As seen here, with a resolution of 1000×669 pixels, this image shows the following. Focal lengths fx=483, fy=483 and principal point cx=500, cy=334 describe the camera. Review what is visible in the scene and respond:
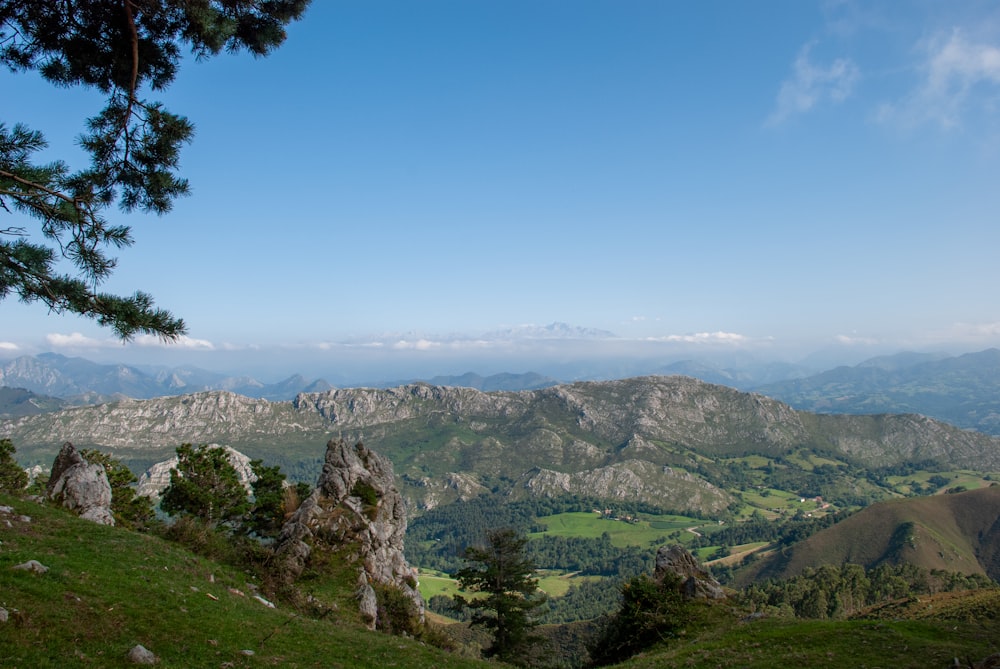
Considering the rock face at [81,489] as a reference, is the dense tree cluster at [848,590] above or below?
below

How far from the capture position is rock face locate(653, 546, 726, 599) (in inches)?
1599

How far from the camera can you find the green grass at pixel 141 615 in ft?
43.3

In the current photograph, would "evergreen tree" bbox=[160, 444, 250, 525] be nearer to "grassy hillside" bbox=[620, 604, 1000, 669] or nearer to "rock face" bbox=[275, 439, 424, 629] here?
"rock face" bbox=[275, 439, 424, 629]

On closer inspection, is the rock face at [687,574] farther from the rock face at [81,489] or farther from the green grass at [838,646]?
the rock face at [81,489]

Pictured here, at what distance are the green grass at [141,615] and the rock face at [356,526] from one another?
6.47 m

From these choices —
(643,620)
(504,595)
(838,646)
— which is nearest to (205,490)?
(504,595)

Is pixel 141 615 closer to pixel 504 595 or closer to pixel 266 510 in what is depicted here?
pixel 504 595

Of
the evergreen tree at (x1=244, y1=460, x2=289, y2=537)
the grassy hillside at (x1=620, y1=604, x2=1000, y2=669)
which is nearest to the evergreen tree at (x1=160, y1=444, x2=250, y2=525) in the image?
the evergreen tree at (x1=244, y1=460, x2=289, y2=537)

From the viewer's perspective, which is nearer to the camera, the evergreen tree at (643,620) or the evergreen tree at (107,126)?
the evergreen tree at (107,126)

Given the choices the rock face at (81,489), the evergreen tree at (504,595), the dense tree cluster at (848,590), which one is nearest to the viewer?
the rock face at (81,489)

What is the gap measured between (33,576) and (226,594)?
8760 millimetres

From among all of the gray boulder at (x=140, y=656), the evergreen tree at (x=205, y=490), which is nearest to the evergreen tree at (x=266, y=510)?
the evergreen tree at (x=205, y=490)

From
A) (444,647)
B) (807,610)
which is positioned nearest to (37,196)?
(444,647)

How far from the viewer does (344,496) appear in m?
45.7
